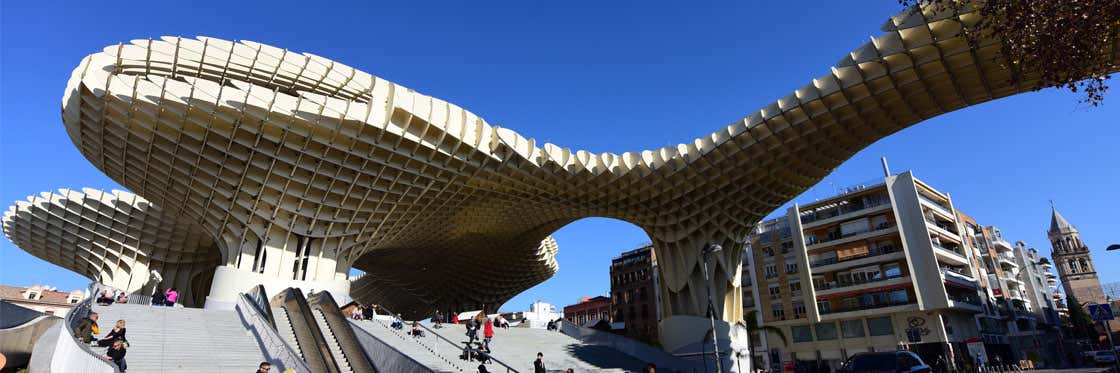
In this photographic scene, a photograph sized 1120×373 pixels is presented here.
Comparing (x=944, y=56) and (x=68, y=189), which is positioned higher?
(x=68, y=189)

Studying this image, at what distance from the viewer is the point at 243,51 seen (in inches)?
948

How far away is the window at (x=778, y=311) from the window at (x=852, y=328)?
5.22 metres

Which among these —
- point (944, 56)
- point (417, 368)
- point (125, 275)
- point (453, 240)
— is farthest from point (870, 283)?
point (125, 275)

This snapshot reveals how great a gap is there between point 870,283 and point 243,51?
43224 mm

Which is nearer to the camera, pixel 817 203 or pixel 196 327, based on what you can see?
pixel 196 327

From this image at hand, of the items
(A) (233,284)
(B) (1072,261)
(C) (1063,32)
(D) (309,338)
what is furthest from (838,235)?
(B) (1072,261)

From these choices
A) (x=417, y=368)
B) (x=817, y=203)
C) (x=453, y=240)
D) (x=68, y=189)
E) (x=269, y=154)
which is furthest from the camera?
(x=817, y=203)

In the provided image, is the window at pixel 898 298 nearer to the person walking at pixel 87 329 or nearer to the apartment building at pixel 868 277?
the apartment building at pixel 868 277

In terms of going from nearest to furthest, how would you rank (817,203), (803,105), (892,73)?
(892,73) < (803,105) < (817,203)

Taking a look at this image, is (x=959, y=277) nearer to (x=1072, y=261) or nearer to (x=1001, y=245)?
(x=1001, y=245)

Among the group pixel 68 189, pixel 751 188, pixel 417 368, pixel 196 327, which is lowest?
pixel 417 368

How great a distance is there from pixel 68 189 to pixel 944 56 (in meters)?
50.4

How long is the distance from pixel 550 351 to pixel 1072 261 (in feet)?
334

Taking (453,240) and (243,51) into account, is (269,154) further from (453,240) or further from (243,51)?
(453,240)
